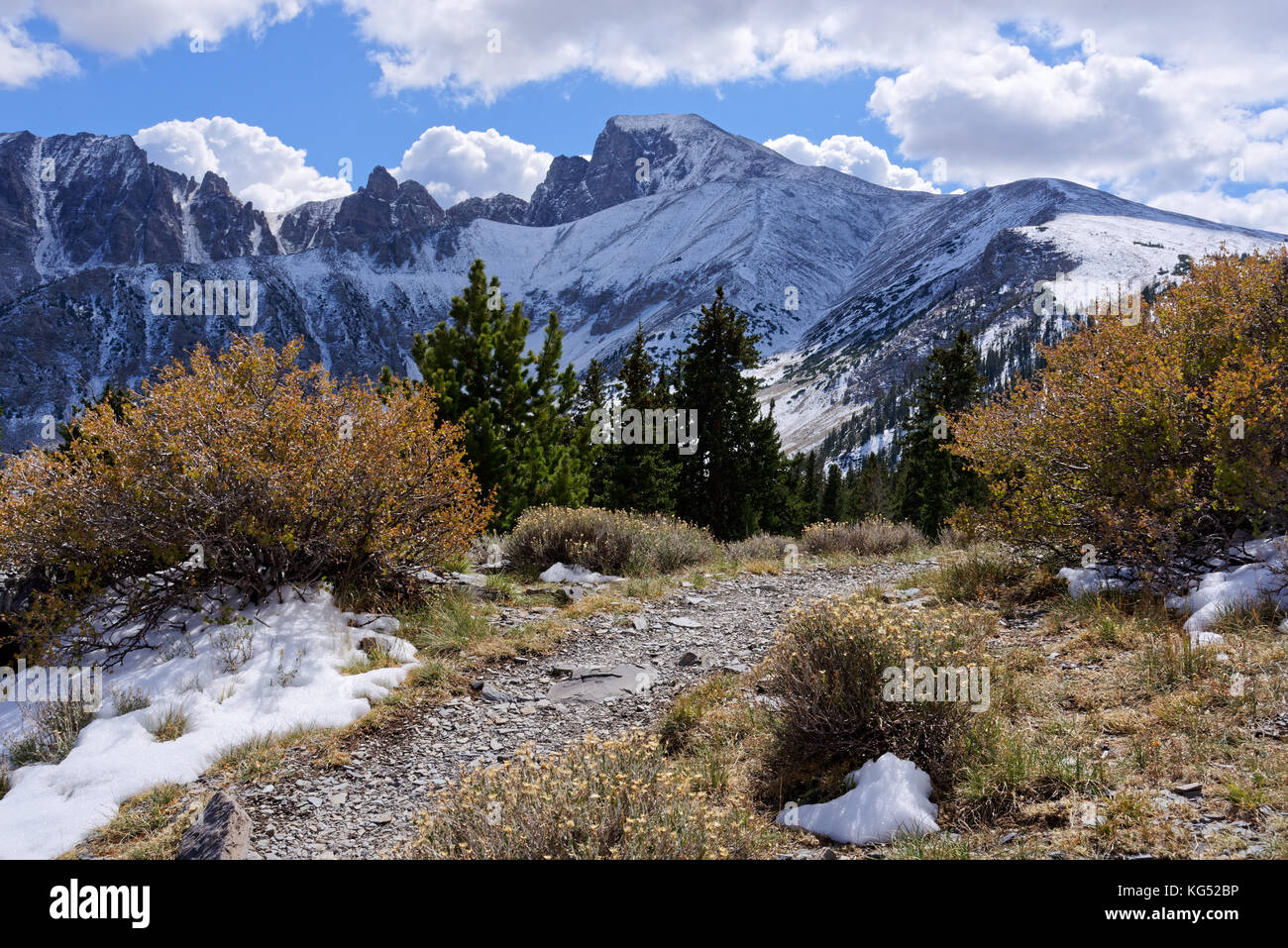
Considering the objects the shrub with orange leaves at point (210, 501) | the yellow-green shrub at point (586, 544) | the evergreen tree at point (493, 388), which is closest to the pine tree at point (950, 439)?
the evergreen tree at point (493, 388)

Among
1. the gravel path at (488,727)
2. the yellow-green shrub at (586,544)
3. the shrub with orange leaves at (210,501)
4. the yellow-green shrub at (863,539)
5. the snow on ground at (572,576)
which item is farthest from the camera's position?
the yellow-green shrub at (863,539)

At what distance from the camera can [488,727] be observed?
6.36m

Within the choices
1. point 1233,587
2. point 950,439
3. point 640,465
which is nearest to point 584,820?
point 1233,587

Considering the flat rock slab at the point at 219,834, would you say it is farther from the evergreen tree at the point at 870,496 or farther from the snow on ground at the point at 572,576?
the evergreen tree at the point at 870,496

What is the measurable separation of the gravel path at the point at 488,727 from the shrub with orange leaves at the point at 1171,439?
393 centimetres

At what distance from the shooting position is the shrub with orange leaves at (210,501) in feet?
24.5

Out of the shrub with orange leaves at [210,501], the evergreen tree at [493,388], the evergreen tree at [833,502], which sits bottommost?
the evergreen tree at [833,502]

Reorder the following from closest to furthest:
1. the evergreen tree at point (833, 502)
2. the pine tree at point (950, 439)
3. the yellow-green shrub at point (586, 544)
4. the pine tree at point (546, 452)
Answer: the yellow-green shrub at point (586, 544)
the pine tree at point (546, 452)
the pine tree at point (950, 439)
the evergreen tree at point (833, 502)

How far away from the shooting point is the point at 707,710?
6.39m

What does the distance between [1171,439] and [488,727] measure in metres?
7.97

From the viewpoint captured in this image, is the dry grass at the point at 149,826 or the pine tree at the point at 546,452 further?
the pine tree at the point at 546,452

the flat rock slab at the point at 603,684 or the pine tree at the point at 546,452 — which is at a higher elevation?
the pine tree at the point at 546,452

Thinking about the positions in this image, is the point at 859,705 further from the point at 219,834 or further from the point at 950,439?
the point at 950,439
